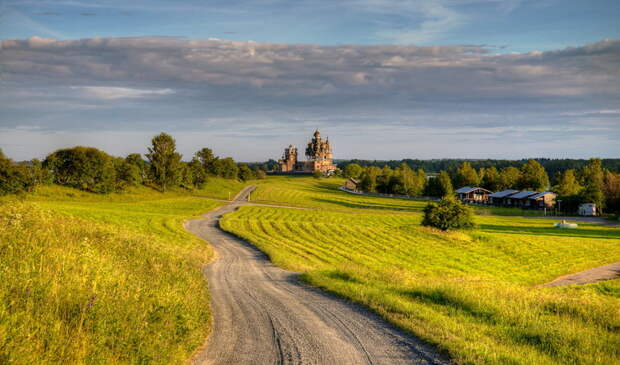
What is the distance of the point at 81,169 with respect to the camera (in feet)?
254

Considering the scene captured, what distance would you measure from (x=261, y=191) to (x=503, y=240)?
79.8 m

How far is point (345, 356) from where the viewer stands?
10914mm

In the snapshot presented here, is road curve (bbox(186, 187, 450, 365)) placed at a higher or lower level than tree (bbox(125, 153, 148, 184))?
lower

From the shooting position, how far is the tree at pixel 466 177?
144 m

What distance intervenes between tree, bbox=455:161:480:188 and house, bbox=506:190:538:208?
22825mm

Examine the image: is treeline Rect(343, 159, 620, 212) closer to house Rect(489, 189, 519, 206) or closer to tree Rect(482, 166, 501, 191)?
tree Rect(482, 166, 501, 191)

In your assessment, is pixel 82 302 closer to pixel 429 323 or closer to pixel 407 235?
pixel 429 323

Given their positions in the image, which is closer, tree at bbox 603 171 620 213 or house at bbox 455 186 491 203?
tree at bbox 603 171 620 213

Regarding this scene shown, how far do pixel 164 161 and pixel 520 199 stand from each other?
312 feet

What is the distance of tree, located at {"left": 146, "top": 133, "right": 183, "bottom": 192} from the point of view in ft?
325

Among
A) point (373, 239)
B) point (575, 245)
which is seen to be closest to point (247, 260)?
point (373, 239)

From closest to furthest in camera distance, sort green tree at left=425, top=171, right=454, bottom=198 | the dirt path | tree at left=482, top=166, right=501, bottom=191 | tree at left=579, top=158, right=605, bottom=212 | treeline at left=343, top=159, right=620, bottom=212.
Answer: the dirt path → tree at left=579, top=158, right=605, bottom=212 → treeline at left=343, top=159, right=620, bottom=212 → green tree at left=425, top=171, right=454, bottom=198 → tree at left=482, top=166, right=501, bottom=191

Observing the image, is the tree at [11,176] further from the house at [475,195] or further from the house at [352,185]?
the house at [352,185]

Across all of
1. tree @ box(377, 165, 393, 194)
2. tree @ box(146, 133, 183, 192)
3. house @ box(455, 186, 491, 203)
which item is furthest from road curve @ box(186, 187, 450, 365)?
tree @ box(377, 165, 393, 194)
